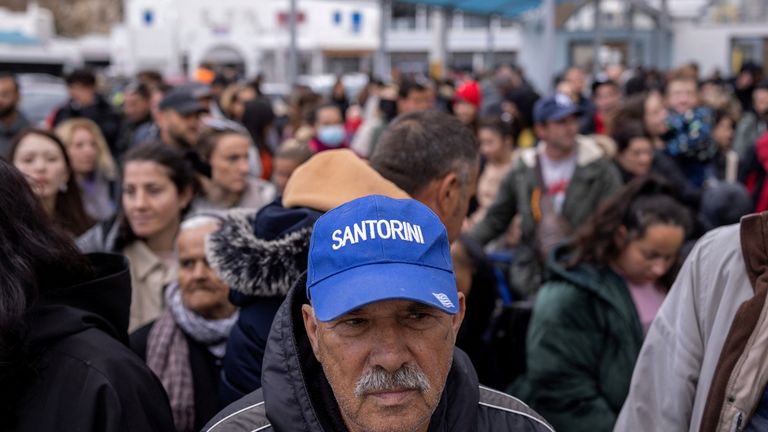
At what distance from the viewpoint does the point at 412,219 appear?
1.75 meters

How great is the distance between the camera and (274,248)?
2365mm

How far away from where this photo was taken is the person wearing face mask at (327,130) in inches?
275

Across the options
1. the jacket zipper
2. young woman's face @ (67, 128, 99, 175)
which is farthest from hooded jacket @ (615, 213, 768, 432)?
young woman's face @ (67, 128, 99, 175)

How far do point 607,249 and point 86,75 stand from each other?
23.1ft

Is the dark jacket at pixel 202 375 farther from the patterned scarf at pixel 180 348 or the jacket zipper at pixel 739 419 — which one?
the jacket zipper at pixel 739 419

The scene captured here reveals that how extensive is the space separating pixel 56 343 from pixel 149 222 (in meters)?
2.06

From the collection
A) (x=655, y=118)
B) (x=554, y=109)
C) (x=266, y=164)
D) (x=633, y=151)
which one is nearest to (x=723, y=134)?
(x=655, y=118)

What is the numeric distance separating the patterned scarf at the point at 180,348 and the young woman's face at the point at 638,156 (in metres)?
3.35

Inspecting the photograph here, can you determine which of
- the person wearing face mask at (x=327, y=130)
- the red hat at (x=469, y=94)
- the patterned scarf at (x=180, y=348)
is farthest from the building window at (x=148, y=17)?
the patterned scarf at (x=180, y=348)

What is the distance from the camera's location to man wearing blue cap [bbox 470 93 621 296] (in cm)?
495

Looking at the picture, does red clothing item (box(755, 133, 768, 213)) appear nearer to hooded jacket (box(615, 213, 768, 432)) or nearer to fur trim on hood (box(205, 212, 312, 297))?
hooded jacket (box(615, 213, 768, 432))

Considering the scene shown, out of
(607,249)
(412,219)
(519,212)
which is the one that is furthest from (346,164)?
(519,212)

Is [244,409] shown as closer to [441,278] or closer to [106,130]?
[441,278]

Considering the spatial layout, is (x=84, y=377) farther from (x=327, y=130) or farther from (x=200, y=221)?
(x=327, y=130)
